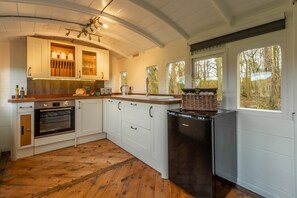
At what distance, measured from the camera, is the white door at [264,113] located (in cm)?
156

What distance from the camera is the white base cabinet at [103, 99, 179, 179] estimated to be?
2033 millimetres

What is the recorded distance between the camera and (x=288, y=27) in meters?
1.54

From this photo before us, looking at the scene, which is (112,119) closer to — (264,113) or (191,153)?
(191,153)

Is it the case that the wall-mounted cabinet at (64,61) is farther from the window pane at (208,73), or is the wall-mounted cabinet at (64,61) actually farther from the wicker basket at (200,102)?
the wicker basket at (200,102)

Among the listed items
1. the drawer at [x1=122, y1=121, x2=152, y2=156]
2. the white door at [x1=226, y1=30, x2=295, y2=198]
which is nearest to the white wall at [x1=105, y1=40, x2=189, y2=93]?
the white door at [x1=226, y1=30, x2=295, y2=198]

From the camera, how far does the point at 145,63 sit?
3.46m

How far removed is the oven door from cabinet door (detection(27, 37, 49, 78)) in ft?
2.49

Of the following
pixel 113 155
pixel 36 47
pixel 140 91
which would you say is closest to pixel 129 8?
pixel 140 91

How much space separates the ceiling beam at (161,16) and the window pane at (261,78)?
0.92 metres

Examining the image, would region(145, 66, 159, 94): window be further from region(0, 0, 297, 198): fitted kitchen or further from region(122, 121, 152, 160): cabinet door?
region(122, 121, 152, 160): cabinet door

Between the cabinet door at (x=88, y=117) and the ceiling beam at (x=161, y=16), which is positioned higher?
the ceiling beam at (x=161, y=16)

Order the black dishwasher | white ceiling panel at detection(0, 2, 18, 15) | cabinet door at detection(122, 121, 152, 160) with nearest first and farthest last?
the black dishwasher → white ceiling panel at detection(0, 2, 18, 15) → cabinet door at detection(122, 121, 152, 160)

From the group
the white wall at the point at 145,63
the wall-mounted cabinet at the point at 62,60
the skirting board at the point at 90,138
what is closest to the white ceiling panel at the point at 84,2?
the white wall at the point at 145,63

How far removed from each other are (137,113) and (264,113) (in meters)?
1.63
